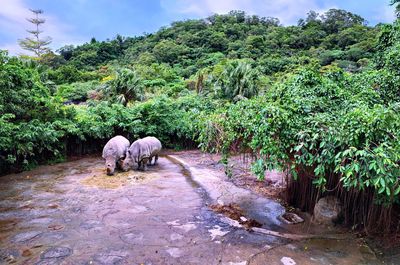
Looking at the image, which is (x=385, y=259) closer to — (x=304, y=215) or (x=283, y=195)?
(x=304, y=215)

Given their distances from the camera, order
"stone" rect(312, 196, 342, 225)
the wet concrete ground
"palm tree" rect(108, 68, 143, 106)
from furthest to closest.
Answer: "palm tree" rect(108, 68, 143, 106), "stone" rect(312, 196, 342, 225), the wet concrete ground

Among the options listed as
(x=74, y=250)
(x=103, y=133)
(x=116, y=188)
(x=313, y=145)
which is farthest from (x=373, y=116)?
(x=103, y=133)

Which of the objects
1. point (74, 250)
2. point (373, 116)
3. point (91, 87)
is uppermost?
point (91, 87)

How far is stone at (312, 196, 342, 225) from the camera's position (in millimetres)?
5734

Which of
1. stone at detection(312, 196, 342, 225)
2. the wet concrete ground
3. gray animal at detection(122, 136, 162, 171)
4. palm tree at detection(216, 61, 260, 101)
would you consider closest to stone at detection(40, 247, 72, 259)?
the wet concrete ground

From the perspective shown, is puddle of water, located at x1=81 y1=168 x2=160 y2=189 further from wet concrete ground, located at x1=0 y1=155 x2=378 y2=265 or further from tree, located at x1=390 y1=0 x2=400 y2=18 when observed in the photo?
tree, located at x1=390 y1=0 x2=400 y2=18

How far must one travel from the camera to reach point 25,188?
26.4 ft

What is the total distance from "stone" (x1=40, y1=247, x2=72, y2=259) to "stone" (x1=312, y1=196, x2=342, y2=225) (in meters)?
4.51

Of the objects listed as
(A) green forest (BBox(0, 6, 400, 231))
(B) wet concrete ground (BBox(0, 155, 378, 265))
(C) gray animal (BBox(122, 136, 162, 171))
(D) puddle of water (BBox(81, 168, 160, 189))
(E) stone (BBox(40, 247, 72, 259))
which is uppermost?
(A) green forest (BBox(0, 6, 400, 231))

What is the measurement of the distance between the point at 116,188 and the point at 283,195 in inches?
173

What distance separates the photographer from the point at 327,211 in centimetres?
582

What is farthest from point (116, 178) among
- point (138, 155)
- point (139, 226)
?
point (139, 226)

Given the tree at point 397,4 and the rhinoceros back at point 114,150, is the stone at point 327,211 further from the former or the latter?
the tree at point 397,4

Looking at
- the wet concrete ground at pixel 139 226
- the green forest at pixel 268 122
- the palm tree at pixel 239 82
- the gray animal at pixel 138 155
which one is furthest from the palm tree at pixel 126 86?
the wet concrete ground at pixel 139 226
